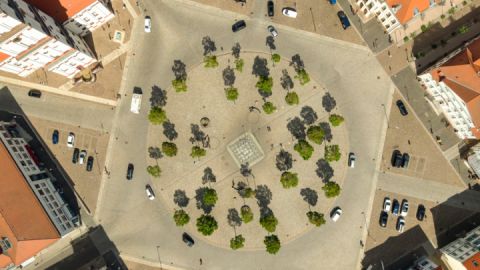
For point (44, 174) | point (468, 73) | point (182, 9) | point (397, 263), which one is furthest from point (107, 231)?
point (468, 73)

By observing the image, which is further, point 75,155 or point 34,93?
point 75,155

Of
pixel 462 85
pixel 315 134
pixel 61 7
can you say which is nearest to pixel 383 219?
pixel 315 134

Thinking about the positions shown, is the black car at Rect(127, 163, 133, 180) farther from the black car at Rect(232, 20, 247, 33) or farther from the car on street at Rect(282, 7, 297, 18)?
the car on street at Rect(282, 7, 297, 18)

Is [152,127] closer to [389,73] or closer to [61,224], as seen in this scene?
[61,224]

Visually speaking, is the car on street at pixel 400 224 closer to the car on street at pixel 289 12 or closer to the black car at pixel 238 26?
the car on street at pixel 289 12

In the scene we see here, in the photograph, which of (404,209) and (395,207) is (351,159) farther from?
(404,209)

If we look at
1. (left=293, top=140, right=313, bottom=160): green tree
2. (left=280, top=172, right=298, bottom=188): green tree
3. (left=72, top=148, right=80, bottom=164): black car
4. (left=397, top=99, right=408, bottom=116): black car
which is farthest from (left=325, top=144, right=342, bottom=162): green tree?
(left=72, top=148, right=80, bottom=164): black car

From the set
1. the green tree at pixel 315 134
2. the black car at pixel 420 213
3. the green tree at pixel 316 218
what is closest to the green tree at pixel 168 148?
the green tree at pixel 315 134
